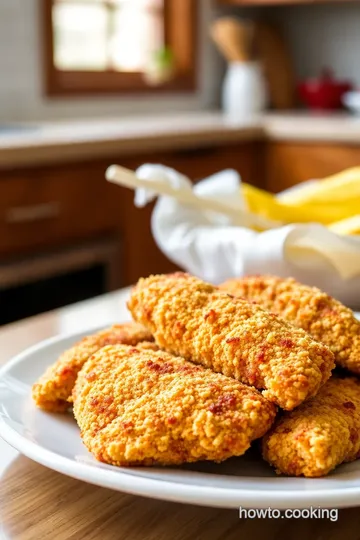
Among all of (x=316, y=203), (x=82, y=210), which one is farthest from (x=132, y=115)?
(x=316, y=203)

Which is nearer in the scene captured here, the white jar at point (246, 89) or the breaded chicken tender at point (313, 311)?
the breaded chicken tender at point (313, 311)

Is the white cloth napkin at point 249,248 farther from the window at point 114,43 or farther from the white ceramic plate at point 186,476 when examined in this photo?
the window at point 114,43

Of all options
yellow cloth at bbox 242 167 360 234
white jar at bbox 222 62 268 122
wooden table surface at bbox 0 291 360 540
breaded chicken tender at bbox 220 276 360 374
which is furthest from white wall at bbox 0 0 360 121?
wooden table surface at bbox 0 291 360 540

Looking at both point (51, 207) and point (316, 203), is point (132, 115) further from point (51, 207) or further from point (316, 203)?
point (316, 203)

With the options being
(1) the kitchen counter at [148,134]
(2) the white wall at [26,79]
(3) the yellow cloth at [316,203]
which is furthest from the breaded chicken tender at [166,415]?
(2) the white wall at [26,79]

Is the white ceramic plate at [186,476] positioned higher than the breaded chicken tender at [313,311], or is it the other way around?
the breaded chicken tender at [313,311]

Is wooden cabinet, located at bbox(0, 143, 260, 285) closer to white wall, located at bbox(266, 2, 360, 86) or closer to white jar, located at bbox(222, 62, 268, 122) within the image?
white jar, located at bbox(222, 62, 268, 122)
